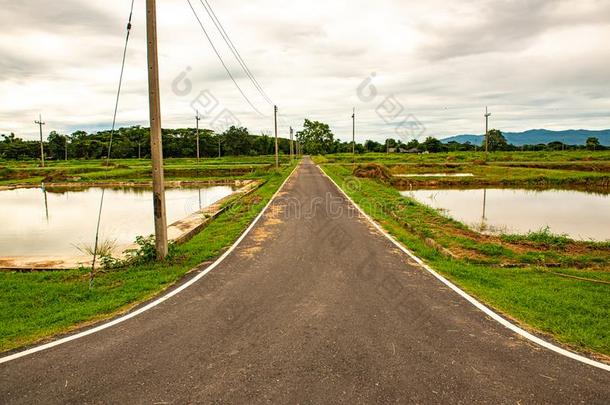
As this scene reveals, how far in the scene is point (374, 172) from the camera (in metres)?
36.8

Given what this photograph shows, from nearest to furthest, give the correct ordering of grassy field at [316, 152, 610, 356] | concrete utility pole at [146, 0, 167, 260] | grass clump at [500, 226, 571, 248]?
grassy field at [316, 152, 610, 356], concrete utility pole at [146, 0, 167, 260], grass clump at [500, 226, 571, 248]

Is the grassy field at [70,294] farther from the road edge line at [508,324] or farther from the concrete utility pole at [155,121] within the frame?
the road edge line at [508,324]

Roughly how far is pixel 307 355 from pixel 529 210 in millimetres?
18815

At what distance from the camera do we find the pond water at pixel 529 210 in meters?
14.8

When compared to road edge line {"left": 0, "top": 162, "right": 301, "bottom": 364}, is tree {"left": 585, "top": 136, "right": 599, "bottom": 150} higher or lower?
higher

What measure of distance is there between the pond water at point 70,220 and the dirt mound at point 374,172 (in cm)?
1609

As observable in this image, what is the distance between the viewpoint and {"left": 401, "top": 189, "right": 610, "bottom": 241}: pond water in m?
14.8

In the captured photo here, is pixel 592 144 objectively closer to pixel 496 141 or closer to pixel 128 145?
pixel 496 141

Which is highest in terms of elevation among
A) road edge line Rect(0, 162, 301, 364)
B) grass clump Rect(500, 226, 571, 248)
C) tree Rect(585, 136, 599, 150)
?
tree Rect(585, 136, 599, 150)

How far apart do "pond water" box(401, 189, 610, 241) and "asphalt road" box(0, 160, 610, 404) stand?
9.71m

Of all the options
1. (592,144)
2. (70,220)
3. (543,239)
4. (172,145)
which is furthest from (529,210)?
(592,144)

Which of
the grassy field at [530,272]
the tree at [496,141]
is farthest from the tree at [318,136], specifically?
the grassy field at [530,272]

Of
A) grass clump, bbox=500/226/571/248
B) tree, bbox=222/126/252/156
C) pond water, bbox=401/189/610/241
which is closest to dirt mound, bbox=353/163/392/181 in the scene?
pond water, bbox=401/189/610/241

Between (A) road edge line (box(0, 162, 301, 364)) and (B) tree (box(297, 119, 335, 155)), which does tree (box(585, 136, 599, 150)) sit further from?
(A) road edge line (box(0, 162, 301, 364))
